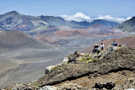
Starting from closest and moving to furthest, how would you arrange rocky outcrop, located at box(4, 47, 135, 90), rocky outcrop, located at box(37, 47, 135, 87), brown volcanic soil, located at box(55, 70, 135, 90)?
brown volcanic soil, located at box(55, 70, 135, 90) < rocky outcrop, located at box(4, 47, 135, 90) < rocky outcrop, located at box(37, 47, 135, 87)

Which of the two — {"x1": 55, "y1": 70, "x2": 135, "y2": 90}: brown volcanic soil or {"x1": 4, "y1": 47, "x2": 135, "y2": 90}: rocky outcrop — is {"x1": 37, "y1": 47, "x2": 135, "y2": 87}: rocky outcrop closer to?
{"x1": 4, "y1": 47, "x2": 135, "y2": 90}: rocky outcrop

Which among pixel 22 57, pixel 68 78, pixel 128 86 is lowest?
pixel 22 57

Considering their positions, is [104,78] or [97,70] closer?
[104,78]

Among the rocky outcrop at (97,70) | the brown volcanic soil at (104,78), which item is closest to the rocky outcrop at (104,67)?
the rocky outcrop at (97,70)

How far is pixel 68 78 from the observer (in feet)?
71.0

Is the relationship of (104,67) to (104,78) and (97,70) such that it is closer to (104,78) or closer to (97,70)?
(97,70)

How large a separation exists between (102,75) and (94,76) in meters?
0.68

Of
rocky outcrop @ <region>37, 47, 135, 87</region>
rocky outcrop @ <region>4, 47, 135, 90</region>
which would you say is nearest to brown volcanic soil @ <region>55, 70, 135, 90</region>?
rocky outcrop @ <region>4, 47, 135, 90</region>

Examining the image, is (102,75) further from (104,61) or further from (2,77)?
(2,77)

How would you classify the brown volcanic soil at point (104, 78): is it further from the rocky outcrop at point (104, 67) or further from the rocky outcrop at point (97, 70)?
the rocky outcrop at point (104, 67)

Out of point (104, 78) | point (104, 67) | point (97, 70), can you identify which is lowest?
point (104, 78)

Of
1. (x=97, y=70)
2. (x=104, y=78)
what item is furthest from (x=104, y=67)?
(x=104, y=78)

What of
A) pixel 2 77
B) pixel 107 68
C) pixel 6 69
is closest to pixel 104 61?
pixel 107 68

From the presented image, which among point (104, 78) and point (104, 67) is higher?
point (104, 67)
